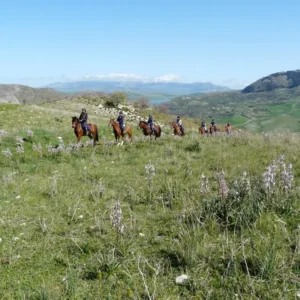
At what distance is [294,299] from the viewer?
166 inches

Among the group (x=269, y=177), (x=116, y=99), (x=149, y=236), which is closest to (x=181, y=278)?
(x=149, y=236)

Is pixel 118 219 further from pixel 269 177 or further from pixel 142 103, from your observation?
pixel 142 103

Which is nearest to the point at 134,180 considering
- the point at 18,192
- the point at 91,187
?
the point at 91,187

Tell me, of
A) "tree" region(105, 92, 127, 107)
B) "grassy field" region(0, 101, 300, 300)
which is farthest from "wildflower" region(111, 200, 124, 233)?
"tree" region(105, 92, 127, 107)

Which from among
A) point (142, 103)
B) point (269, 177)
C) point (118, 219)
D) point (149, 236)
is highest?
point (142, 103)

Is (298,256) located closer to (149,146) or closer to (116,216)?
(116,216)

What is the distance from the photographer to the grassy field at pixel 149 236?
15.2 ft

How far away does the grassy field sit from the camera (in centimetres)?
462

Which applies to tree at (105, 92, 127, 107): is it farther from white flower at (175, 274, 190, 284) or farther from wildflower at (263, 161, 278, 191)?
white flower at (175, 274, 190, 284)

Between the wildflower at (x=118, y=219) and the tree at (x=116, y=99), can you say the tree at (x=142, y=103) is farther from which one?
the wildflower at (x=118, y=219)

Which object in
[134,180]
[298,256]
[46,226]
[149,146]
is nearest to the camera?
[298,256]

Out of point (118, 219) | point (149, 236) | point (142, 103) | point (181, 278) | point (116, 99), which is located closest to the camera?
point (181, 278)

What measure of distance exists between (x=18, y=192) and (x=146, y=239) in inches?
188

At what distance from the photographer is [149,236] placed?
6359mm
